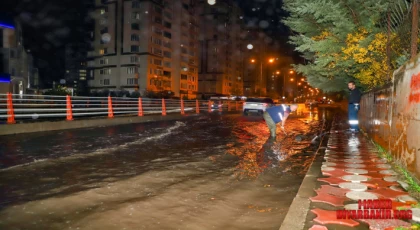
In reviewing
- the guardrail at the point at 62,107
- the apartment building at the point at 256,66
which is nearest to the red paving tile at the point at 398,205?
the guardrail at the point at 62,107

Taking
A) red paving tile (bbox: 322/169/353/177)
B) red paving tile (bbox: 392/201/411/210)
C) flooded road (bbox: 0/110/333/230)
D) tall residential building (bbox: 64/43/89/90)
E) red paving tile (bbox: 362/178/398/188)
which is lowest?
flooded road (bbox: 0/110/333/230)

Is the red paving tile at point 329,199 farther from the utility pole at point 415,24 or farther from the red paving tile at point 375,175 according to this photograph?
the utility pole at point 415,24

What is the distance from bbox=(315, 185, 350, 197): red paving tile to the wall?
1.06m

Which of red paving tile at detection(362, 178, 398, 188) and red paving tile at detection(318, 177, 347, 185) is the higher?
red paving tile at detection(362, 178, 398, 188)

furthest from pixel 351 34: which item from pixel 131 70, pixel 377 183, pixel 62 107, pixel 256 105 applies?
pixel 131 70

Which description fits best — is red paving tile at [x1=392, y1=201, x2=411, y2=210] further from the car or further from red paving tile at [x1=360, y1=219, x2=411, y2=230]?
the car

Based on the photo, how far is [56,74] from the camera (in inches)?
4131

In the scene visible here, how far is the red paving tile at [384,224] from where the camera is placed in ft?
10.5

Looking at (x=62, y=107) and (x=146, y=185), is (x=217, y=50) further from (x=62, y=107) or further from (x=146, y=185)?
(x=146, y=185)

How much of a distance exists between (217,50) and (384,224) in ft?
320

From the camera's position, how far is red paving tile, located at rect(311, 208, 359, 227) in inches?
130

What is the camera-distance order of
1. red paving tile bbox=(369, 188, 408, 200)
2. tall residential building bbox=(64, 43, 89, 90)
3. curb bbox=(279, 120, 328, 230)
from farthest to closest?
tall residential building bbox=(64, 43, 89, 90) → red paving tile bbox=(369, 188, 408, 200) → curb bbox=(279, 120, 328, 230)

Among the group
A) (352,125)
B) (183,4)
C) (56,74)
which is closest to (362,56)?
(352,125)

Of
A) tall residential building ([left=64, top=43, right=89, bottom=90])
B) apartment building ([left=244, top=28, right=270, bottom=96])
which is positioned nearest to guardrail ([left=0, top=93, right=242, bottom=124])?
apartment building ([left=244, top=28, right=270, bottom=96])
